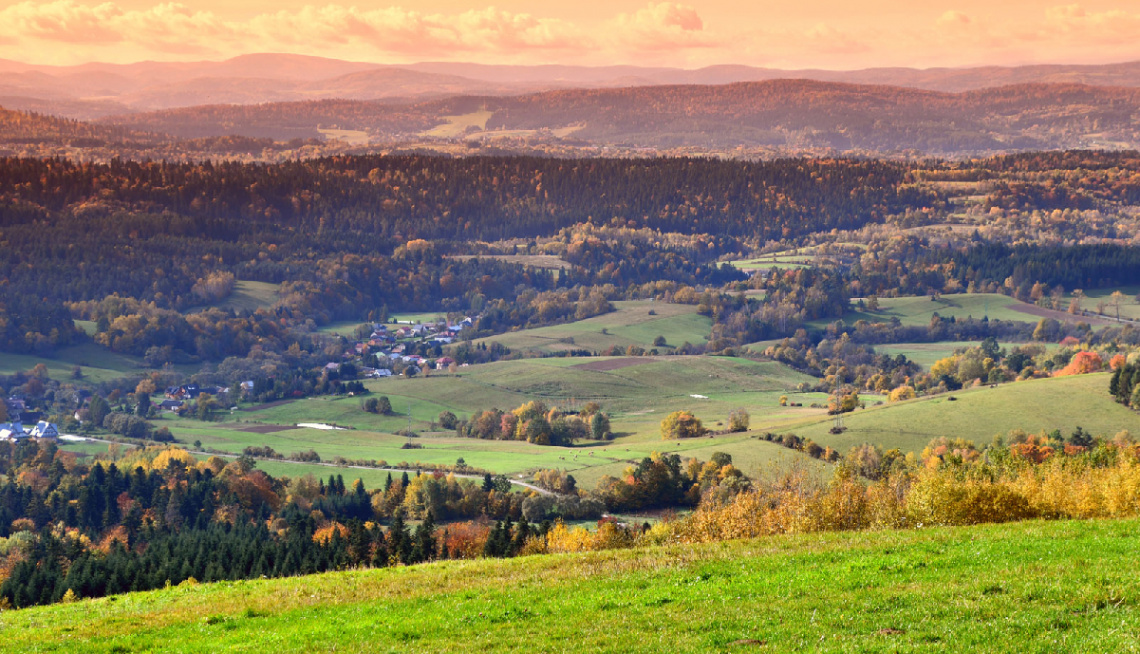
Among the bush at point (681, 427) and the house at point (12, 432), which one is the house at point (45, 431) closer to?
the house at point (12, 432)

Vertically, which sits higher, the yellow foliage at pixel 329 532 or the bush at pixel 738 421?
the yellow foliage at pixel 329 532

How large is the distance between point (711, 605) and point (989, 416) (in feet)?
415

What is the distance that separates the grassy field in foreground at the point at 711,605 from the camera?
988 inches

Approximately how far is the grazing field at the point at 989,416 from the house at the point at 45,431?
13149cm

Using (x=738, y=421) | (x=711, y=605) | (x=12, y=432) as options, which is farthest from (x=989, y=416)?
(x=12, y=432)

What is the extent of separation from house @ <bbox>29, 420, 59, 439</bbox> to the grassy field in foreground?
16313 centimetres

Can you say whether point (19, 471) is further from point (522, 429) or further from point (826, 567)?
point (826, 567)

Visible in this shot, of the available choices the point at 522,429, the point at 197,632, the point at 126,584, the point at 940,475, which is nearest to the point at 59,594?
the point at 126,584

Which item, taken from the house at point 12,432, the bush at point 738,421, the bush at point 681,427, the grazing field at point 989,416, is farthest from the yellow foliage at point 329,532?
the house at point 12,432

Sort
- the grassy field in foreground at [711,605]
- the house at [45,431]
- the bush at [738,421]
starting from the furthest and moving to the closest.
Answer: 1. the house at [45,431]
2. the bush at [738,421]
3. the grassy field in foreground at [711,605]

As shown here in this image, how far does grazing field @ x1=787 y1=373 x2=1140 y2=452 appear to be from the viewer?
447 ft

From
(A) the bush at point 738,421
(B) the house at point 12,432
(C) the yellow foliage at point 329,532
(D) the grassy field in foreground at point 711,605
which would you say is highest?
(D) the grassy field in foreground at point 711,605

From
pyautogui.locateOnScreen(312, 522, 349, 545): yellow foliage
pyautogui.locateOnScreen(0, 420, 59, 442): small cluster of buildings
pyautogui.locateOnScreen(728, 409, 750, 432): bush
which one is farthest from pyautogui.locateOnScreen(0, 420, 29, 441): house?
pyautogui.locateOnScreen(728, 409, 750, 432): bush

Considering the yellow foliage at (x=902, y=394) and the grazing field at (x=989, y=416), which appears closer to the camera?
the grazing field at (x=989, y=416)
